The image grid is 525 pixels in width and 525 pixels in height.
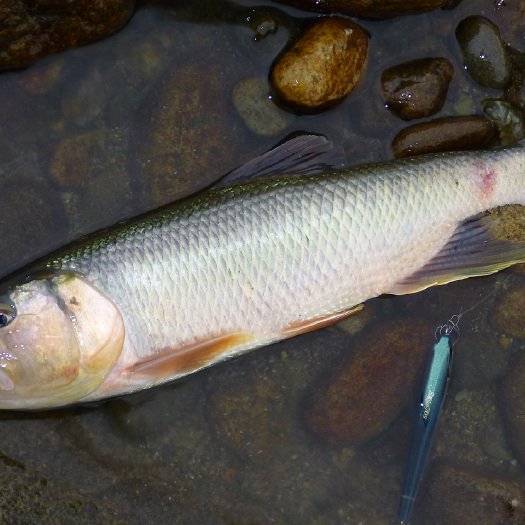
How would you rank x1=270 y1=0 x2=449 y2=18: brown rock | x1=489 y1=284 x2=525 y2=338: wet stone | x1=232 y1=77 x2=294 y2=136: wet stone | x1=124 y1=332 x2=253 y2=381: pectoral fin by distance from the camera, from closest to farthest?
x1=124 y1=332 x2=253 y2=381: pectoral fin, x1=270 y1=0 x2=449 y2=18: brown rock, x1=232 y1=77 x2=294 y2=136: wet stone, x1=489 y1=284 x2=525 y2=338: wet stone

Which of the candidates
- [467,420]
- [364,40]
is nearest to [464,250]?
[467,420]

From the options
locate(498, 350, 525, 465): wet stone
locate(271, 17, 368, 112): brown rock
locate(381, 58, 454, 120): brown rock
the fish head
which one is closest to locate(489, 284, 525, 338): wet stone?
locate(498, 350, 525, 465): wet stone

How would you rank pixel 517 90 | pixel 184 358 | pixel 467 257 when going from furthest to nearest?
pixel 517 90 < pixel 467 257 < pixel 184 358

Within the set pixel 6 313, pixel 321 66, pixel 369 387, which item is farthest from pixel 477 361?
pixel 6 313

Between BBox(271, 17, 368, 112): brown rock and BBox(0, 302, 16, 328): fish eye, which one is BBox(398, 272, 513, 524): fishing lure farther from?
BBox(0, 302, 16, 328): fish eye

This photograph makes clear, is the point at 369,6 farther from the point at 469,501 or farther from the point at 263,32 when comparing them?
the point at 469,501

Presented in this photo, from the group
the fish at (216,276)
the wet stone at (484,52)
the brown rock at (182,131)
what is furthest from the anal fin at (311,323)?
the wet stone at (484,52)
